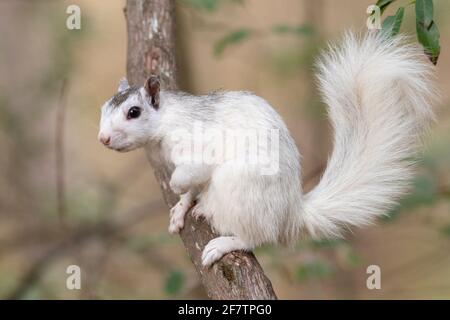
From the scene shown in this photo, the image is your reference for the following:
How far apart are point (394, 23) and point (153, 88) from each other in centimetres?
78

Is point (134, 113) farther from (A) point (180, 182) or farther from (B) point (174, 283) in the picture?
(B) point (174, 283)

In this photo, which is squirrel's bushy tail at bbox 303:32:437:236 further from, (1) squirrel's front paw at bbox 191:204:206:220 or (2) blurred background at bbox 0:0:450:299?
(2) blurred background at bbox 0:0:450:299

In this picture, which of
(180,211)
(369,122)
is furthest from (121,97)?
(369,122)

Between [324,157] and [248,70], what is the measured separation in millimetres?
846

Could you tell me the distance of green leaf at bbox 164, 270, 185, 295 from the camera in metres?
2.84

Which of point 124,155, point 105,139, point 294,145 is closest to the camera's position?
point 105,139

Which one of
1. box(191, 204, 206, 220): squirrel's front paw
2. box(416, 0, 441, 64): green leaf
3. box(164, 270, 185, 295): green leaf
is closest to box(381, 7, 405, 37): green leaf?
box(416, 0, 441, 64): green leaf

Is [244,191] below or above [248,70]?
below

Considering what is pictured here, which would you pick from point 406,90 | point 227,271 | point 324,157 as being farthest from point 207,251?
point 324,157

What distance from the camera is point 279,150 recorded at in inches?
80.7

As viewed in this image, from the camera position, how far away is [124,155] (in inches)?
176

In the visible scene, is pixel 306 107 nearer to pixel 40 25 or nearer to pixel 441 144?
pixel 441 144

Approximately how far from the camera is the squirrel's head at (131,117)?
2027 mm

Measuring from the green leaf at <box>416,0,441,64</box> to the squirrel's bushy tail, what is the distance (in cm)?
26
